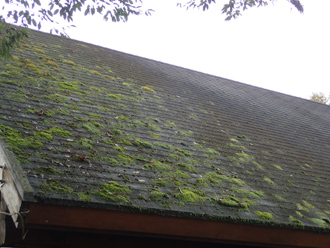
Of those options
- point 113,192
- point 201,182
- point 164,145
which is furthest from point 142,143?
point 113,192

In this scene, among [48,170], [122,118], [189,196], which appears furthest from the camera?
[122,118]

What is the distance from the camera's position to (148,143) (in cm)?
511

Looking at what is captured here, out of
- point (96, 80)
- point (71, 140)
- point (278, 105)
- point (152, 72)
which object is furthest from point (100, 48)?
point (71, 140)

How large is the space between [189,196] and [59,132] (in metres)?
1.69

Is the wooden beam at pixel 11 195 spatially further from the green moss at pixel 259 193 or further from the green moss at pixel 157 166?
the green moss at pixel 259 193

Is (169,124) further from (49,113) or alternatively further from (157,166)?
(49,113)

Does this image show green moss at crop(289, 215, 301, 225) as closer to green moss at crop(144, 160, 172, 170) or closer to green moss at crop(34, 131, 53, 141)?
green moss at crop(144, 160, 172, 170)

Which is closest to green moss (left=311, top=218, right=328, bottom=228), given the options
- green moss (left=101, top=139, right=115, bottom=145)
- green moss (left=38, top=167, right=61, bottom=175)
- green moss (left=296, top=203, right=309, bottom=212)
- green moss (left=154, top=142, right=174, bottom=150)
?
green moss (left=296, top=203, right=309, bottom=212)

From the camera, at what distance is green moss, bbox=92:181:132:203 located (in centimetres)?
335

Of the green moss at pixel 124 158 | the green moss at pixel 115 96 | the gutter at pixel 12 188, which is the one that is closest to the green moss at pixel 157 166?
the green moss at pixel 124 158

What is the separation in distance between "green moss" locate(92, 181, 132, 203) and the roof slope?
0.02 meters

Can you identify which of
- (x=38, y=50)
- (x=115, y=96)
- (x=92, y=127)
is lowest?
(x=92, y=127)

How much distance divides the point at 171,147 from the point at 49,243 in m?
2.21

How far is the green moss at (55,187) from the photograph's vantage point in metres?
3.11
